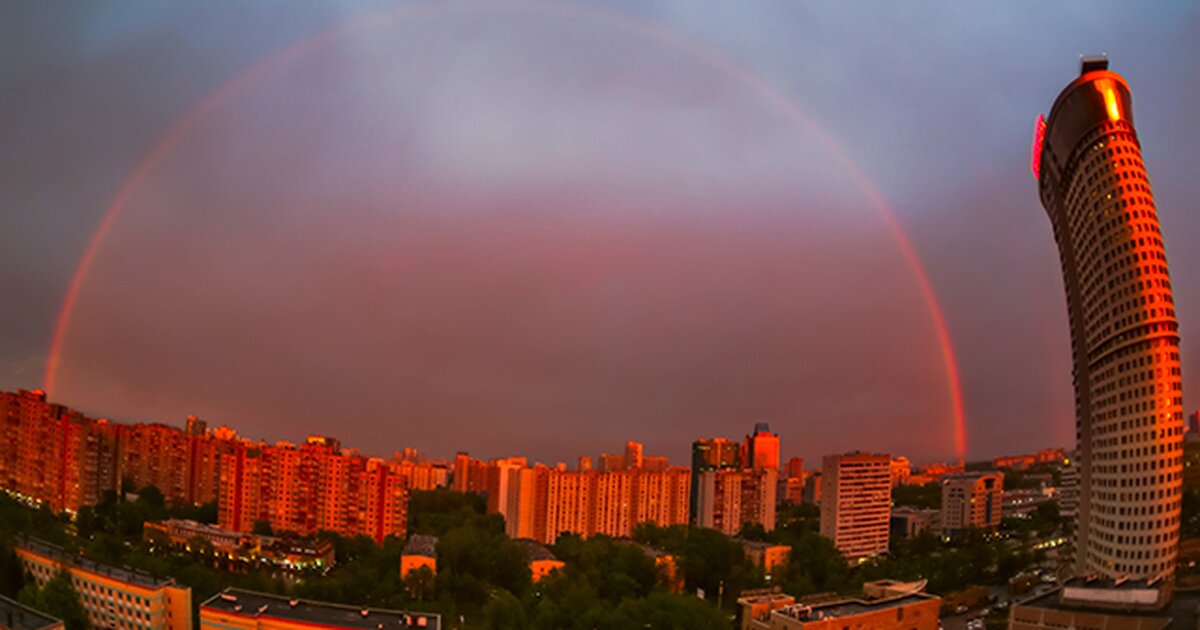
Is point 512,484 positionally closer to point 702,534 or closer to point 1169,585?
point 702,534

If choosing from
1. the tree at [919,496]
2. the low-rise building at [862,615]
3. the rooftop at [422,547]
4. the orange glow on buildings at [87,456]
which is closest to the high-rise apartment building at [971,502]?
the tree at [919,496]

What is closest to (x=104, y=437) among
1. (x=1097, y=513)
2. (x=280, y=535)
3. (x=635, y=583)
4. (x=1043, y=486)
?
(x=280, y=535)

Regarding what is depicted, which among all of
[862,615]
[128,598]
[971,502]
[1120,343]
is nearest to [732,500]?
[971,502]

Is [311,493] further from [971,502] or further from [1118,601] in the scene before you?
[971,502]

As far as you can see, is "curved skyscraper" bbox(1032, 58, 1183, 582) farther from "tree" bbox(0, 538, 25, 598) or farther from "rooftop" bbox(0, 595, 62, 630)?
"tree" bbox(0, 538, 25, 598)

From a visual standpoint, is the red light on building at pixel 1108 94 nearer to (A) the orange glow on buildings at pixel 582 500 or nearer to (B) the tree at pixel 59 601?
(B) the tree at pixel 59 601

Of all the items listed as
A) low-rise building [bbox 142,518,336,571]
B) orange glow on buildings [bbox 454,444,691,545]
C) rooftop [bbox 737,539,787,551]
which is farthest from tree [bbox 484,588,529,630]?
orange glow on buildings [bbox 454,444,691,545]
